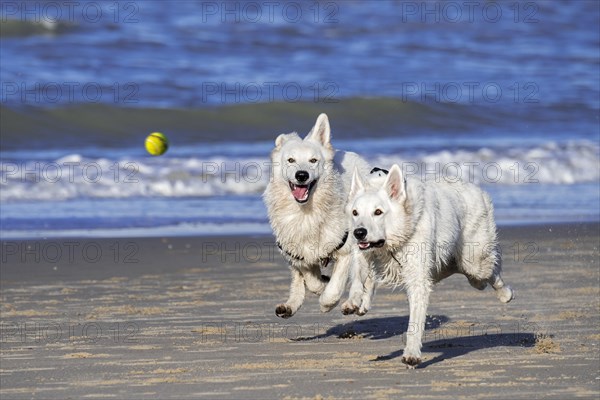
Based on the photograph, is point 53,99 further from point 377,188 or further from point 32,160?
point 377,188

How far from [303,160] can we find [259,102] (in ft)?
55.0

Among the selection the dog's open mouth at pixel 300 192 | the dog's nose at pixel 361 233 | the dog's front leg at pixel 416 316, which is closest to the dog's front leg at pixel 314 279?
the dog's open mouth at pixel 300 192

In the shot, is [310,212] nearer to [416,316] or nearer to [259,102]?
[416,316]

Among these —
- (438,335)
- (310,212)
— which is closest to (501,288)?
(438,335)

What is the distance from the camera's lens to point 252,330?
27.6ft

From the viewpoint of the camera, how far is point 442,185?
7820 millimetres

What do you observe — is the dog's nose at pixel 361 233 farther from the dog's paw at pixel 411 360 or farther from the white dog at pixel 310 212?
the white dog at pixel 310 212

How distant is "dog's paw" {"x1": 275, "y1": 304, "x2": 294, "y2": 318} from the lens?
26.4ft

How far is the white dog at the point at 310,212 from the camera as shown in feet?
26.4

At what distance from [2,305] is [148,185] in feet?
23.7

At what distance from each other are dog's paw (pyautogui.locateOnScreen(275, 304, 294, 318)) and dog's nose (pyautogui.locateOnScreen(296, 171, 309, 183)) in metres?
0.87

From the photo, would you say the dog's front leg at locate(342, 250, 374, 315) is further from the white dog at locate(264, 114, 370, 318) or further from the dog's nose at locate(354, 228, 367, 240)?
the dog's nose at locate(354, 228, 367, 240)

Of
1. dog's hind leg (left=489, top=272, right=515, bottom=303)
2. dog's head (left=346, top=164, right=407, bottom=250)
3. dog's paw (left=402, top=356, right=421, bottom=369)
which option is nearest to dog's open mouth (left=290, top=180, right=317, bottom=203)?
dog's head (left=346, top=164, right=407, bottom=250)

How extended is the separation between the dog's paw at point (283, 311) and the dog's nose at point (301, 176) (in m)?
0.87
